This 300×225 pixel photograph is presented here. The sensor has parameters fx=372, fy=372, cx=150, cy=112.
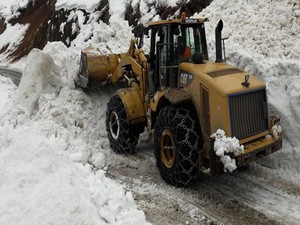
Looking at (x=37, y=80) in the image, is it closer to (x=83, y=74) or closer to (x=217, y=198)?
(x=83, y=74)

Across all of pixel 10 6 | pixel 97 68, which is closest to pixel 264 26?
pixel 97 68

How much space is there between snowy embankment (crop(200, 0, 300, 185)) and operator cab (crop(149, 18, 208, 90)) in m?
1.63

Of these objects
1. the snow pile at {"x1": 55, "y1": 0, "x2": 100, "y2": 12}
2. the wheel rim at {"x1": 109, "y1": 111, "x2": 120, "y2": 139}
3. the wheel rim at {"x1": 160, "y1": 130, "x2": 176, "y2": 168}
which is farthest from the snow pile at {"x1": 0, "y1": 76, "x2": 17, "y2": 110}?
the snow pile at {"x1": 55, "y1": 0, "x2": 100, "y2": 12}

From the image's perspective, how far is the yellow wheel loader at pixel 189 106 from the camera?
5.27 metres

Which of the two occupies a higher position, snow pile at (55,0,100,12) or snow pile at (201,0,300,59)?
snow pile at (55,0,100,12)

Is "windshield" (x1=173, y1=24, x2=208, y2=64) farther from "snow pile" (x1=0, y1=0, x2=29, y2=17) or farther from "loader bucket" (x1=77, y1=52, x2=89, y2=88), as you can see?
"snow pile" (x1=0, y1=0, x2=29, y2=17)

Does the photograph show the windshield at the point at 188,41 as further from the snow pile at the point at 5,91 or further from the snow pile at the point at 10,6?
the snow pile at the point at 10,6

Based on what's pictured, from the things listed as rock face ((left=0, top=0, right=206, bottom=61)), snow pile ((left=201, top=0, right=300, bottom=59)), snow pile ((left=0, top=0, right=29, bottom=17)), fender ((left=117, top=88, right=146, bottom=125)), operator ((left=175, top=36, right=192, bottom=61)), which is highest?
snow pile ((left=0, top=0, right=29, bottom=17))

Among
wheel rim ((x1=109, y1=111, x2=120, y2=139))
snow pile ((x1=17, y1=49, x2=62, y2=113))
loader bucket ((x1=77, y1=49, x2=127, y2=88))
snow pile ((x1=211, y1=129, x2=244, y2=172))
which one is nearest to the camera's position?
snow pile ((x1=211, y1=129, x2=244, y2=172))

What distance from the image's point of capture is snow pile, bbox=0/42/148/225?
4.17 metres

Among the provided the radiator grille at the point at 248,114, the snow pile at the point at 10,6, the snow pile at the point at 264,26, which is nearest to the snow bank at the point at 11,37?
the snow pile at the point at 10,6

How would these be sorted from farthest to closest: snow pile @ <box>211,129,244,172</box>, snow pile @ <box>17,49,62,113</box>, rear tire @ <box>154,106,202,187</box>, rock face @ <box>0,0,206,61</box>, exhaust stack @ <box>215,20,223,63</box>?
rock face @ <box>0,0,206,61</box>, snow pile @ <box>17,49,62,113</box>, exhaust stack @ <box>215,20,223,63</box>, rear tire @ <box>154,106,202,187</box>, snow pile @ <box>211,129,244,172</box>

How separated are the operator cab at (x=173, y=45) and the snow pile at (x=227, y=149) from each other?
1.60m

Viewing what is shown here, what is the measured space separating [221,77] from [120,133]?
269 centimetres
